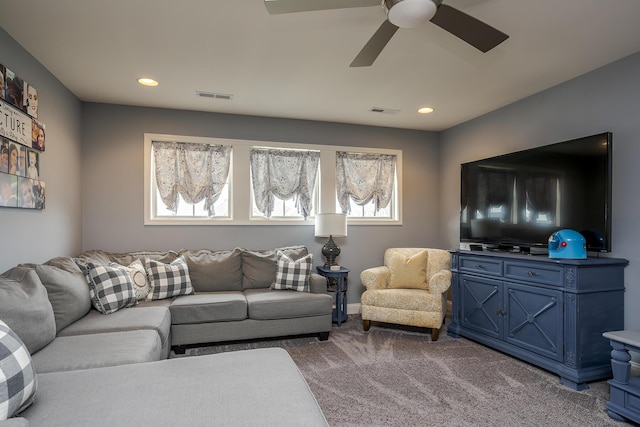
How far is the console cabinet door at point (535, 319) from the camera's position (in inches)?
107

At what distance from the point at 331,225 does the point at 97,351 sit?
267 centimetres

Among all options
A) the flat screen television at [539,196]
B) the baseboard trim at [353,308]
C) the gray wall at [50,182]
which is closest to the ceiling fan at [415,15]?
the flat screen television at [539,196]

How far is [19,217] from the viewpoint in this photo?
2.66 m

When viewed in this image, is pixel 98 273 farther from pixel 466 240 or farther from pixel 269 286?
pixel 466 240

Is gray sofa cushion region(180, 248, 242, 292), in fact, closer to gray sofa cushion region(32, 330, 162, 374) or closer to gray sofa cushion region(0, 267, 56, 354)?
gray sofa cushion region(32, 330, 162, 374)

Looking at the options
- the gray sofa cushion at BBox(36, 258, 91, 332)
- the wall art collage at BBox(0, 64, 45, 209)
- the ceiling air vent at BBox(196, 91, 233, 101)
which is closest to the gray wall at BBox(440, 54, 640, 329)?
the ceiling air vent at BBox(196, 91, 233, 101)

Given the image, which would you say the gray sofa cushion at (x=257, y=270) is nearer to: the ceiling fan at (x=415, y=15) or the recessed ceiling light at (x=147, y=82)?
the recessed ceiling light at (x=147, y=82)

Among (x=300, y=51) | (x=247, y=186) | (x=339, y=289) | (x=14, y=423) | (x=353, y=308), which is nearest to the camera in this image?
(x=14, y=423)

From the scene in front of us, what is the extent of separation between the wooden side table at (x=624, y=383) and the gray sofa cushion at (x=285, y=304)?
7.28 ft

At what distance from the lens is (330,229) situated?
4176mm

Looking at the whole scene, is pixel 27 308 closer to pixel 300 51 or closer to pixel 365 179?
pixel 300 51

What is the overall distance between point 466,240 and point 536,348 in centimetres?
144

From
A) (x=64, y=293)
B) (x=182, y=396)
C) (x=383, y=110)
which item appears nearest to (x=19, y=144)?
(x=64, y=293)

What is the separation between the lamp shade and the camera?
4176 millimetres
